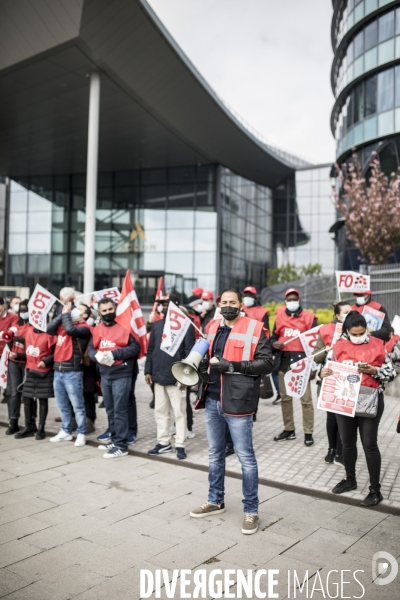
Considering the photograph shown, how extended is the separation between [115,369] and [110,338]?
0.43 meters

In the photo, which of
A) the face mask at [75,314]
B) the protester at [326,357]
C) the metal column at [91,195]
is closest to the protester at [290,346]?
the protester at [326,357]

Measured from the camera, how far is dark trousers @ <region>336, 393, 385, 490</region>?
5.54m

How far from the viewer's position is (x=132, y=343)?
755 centimetres

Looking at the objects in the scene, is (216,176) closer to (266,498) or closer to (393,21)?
(393,21)

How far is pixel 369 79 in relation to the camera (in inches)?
1068

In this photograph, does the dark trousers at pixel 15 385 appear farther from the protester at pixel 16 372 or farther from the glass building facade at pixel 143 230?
the glass building facade at pixel 143 230

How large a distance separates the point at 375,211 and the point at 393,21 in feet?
31.8

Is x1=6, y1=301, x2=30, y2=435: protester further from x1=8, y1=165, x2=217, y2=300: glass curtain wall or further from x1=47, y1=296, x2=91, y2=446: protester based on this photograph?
x1=8, y1=165, x2=217, y2=300: glass curtain wall

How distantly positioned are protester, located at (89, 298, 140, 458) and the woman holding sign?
9.42 feet

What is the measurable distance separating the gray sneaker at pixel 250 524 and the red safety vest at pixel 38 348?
14.4 ft

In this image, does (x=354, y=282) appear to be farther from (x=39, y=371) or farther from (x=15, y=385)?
(x=15, y=385)

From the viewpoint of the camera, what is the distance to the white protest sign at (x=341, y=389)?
5598mm

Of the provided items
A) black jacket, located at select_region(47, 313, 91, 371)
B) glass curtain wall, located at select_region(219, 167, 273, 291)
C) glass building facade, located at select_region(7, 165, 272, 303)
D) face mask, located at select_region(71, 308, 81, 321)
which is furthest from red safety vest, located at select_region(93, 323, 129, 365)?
glass curtain wall, located at select_region(219, 167, 273, 291)

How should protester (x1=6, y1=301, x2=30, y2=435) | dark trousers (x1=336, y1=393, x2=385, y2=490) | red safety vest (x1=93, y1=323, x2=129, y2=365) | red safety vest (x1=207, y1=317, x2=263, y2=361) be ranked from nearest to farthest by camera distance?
red safety vest (x1=207, y1=317, x2=263, y2=361), dark trousers (x1=336, y1=393, x2=385, y2=490), red safety vest (x1=93, y1=323, x2=129, y2=365), protester (x1=6, y1=301, x2=30, y2=435)
